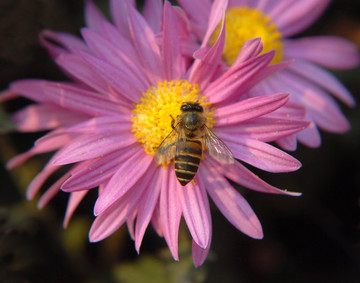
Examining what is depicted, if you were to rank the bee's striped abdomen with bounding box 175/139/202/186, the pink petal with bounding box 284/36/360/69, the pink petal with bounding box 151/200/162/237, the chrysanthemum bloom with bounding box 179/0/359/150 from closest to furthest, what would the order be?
1. the bee's striped abdomen with bounding box 175/139/202/186
2. the pink petal with bounding box 151/200/162/237
3. the chrysanthemum bloom with bounding box 179/0/359/150
4. the pink petal with bounding box 284/36/360/69

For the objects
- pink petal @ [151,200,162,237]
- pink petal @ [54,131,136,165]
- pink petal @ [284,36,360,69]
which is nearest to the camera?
pink petal @ [54,131,136,165]

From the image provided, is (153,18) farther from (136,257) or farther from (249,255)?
(249,255)

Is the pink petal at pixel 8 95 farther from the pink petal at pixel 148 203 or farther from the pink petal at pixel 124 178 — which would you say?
the pink petal at pixel 148 203

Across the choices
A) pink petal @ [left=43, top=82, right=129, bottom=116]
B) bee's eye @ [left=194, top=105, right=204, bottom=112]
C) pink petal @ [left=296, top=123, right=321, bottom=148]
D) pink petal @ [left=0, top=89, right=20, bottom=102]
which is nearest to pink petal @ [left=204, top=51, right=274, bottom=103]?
bee's eye @ [left=194, top=105, right=204, bottom=112]

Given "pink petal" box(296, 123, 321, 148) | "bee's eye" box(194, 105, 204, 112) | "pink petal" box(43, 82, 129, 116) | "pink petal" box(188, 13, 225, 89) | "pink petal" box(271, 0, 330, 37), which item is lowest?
"pink petal" box(296, 123, 321, 148)

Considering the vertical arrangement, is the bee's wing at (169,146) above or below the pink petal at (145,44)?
below

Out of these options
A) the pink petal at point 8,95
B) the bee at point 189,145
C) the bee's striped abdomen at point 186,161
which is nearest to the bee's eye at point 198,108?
the bee at point 189,145

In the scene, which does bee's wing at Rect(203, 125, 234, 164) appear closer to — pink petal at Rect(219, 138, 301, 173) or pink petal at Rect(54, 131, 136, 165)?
pink petal at Rect(219, 138, 301, 173)

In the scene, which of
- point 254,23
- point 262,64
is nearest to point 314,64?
point 254,23
